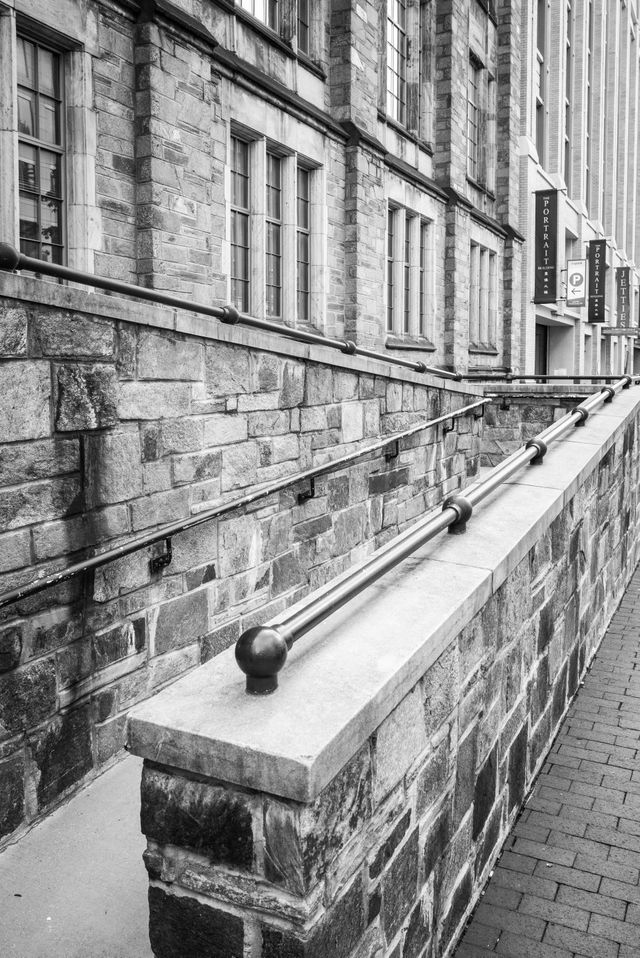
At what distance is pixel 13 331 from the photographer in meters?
3.80

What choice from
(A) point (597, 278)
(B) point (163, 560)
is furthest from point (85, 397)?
(A) point (597, 278)

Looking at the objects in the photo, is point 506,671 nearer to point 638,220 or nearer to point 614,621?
point 614,621

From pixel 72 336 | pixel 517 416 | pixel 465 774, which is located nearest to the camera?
pixel 465 774

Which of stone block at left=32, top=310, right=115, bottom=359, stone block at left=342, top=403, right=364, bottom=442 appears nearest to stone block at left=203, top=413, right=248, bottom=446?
stone block at left=32, top=310, right=115, bottom=359

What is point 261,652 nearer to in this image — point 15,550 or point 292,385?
point 15,550

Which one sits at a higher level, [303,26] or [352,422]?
[303,26]

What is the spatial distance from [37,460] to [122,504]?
25.7 inches

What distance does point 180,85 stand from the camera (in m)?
9.04

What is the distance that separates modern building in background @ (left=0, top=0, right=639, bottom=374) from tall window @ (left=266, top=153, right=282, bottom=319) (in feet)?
0.10

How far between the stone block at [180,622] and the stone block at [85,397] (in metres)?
1.16

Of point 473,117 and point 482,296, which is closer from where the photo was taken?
point 473,117

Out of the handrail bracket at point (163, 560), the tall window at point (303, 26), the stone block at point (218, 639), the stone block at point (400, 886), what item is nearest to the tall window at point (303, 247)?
the tall window at point (303, 26)

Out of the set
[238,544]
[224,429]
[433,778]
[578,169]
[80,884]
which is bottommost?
[80,884]

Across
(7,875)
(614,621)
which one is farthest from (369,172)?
(7,875)
